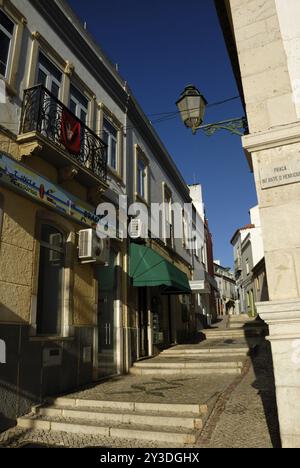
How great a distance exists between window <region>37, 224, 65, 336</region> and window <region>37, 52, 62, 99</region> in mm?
3348

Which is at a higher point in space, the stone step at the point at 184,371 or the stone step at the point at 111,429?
the stone step at the point at 184,371

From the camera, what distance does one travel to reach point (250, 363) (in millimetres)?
9883

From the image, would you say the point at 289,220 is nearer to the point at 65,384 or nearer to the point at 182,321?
the point at 65,384

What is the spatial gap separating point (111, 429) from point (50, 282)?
340 cm

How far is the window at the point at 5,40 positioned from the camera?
712 cm

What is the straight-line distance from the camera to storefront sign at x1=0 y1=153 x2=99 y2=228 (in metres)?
6.52

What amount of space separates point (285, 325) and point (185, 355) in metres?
8.89

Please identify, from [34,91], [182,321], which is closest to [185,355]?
[182,321]

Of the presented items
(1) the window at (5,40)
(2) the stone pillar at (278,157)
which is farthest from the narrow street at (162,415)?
(1) the window at (5,40)

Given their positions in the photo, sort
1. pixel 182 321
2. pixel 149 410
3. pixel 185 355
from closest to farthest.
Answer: pixel 149 410 < pixel 185 355 < pixel 182 321

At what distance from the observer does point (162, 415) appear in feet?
18.7

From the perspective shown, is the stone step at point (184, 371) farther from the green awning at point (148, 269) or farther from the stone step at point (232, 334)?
the stone step at point (232, 334)

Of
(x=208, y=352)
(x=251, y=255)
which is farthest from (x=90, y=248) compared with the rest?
(x=251, y=255)

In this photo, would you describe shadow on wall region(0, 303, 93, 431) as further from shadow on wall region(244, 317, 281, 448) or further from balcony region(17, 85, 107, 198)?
shadow on wall region(244, 317, 281, 448)
